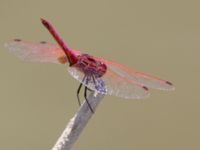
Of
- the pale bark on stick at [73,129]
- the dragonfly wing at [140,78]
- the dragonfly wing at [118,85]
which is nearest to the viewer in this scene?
the pale bark on stick at [73,129]

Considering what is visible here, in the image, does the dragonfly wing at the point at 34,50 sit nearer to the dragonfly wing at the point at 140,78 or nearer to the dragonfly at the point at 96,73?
the dragonfly at the point at 96,73

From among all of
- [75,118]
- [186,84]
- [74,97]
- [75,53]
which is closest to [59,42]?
[75,53]

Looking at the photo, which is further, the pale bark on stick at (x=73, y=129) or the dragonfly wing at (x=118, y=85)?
the dragonfly wing at (x=118, y=85)

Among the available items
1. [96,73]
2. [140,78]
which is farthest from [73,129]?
[140,78]

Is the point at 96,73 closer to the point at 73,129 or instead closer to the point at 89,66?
the point at 89,66

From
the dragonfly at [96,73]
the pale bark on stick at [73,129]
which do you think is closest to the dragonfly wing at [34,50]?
the dragonfly at [96,73]

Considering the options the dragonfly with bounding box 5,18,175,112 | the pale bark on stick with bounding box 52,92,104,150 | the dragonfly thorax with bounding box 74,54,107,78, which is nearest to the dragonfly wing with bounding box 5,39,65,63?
the dragonfly with bounding box 5,18,175,112

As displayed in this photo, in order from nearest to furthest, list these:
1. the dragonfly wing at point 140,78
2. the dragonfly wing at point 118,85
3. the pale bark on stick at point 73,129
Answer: the pale bark on stick at point 73,129 → the dragonfly wing at point 118,85 → the dragonfly wing at point 140,78

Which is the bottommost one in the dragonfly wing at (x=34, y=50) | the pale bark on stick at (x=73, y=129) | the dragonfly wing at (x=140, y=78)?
the pale bark on stick at (x=73, y=129)
